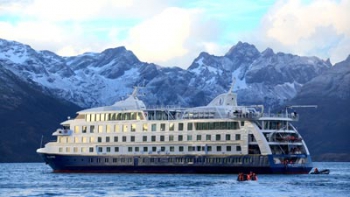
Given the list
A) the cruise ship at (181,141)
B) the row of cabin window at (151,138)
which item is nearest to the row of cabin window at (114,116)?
the cruise ship at (181,141)

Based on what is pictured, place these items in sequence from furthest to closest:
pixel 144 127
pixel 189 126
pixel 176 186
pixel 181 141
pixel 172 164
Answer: pixel 144 127, pixel 181 141, pixel 189 126, pixel 172 164, pixel 176 186

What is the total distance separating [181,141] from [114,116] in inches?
466

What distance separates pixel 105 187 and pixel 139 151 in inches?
963

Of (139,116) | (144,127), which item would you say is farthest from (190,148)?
(139,116)

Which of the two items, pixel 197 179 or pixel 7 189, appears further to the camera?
pixel 197 179

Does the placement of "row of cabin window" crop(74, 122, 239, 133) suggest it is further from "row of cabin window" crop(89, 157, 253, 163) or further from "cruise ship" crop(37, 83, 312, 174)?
"row of cabin window" crop(89, 157, 253, 163)

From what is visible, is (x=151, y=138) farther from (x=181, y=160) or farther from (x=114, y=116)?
(x=114, y=116)

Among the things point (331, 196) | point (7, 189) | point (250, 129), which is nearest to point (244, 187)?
point (331, 196)

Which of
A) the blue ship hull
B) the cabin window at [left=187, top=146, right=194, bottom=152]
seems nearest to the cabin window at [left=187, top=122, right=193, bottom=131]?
the cabin window at [left=187, top=146, right=194, bottom=152]

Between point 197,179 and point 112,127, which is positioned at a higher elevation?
point 112,127

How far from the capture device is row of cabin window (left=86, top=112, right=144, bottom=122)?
12506 centimetres

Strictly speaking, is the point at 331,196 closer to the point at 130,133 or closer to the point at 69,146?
the point at 130,133

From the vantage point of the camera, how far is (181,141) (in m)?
121

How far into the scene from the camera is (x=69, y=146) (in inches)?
5094
